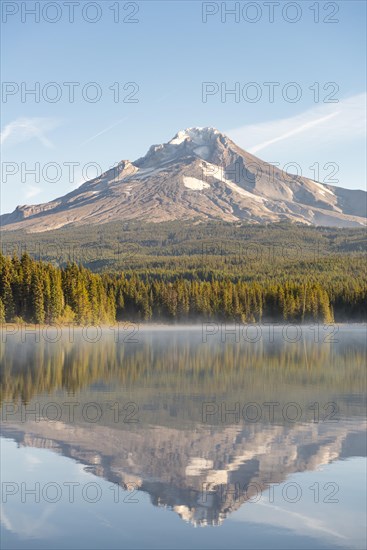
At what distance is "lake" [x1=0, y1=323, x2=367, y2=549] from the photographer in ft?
48.9

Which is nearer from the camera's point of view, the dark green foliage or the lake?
the lake

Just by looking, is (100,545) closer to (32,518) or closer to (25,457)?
(32,518)

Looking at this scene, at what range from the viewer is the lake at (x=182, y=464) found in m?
14.9

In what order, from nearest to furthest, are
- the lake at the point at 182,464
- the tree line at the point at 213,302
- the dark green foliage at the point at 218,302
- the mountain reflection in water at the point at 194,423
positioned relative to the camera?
the lake at the point at 182,464 < the mountain reflection in water at the point at 194,423 < the tree line at the point at 213,302 < the dark green foliage at the point at 218,302

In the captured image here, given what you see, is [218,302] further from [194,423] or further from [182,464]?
[182,464]

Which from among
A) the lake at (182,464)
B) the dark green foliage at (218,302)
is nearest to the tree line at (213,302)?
the dark green foliage at (218,302)

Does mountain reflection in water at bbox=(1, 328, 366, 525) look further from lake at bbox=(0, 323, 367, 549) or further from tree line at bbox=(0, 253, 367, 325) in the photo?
tree line at bbox=(0, 253, 367, 325)

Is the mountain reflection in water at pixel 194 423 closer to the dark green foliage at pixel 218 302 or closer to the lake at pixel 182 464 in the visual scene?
the lake at pixel 182 464

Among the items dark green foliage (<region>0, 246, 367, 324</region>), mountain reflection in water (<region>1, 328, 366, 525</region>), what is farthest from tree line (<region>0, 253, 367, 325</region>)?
mountain reflection in water (<region>1, 328, 366, 525</region>)

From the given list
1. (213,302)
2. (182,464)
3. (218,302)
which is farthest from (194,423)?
(213,302)

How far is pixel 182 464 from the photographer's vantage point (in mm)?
19797

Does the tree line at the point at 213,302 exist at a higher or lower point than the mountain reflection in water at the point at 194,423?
higher

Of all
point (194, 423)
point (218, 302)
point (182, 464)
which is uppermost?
point (218, 302)

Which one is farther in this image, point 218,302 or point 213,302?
point 213,302
